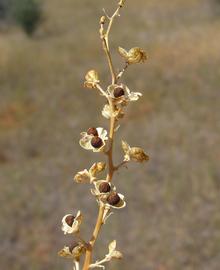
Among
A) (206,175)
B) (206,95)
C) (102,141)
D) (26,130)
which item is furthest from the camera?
(206,95)

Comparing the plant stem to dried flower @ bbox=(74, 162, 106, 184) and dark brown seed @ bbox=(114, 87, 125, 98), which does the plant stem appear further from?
dried flower @ bbox=(74, 162, 106, 184)

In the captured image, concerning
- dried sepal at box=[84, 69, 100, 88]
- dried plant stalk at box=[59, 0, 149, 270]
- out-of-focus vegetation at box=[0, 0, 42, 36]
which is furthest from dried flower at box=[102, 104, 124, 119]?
out-of-focus vegetation at box=[0, 0, 42, 36]

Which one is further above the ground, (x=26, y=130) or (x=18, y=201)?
(x=26, y=130)

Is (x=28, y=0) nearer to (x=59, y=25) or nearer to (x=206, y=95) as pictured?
(x=59, y=25)

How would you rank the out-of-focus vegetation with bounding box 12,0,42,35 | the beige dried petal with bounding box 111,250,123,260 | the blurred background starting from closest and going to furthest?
1. the beige dried petal with bounding box 111,250,123,260
2. the blurred background
3. the out-of-focus vegetation with bounding box 12,0,42,35

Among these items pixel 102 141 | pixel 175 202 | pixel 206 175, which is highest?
pixel 206 175

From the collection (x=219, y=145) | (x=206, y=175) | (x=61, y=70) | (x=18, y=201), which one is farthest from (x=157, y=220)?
(x=61, y=70)

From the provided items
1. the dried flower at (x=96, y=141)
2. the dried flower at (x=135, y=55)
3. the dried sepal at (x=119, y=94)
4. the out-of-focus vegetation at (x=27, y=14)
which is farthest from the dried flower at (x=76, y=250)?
the out-of-focus vegetation at (x=27, y=14)

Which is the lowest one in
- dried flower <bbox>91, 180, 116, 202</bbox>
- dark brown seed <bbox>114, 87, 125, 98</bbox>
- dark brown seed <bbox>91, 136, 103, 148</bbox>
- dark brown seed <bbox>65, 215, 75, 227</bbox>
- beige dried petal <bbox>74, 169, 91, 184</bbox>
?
dried flower <bbox>91, 180, 116, 202</bbox>

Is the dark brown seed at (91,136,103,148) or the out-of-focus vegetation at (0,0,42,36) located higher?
the out-of-focus vegetation at (0,0,42,36)
